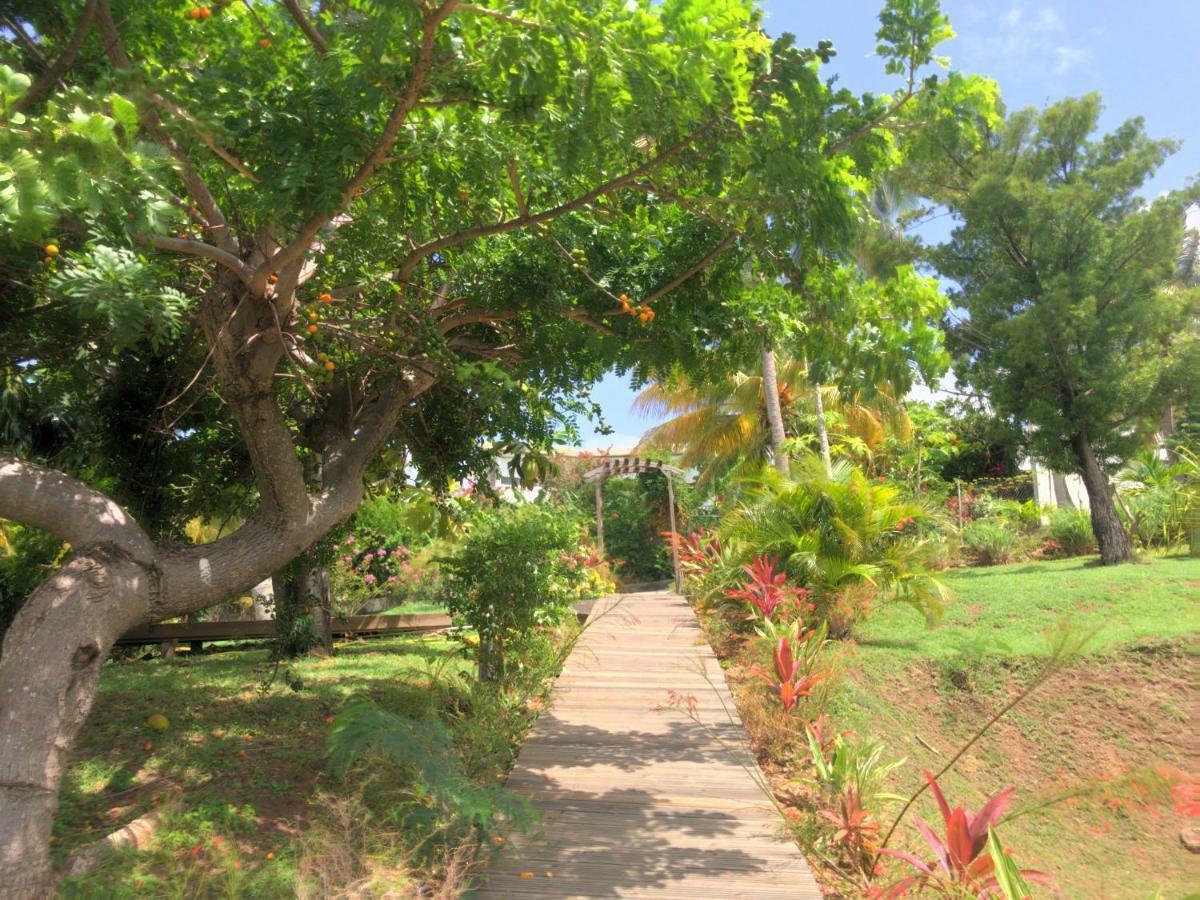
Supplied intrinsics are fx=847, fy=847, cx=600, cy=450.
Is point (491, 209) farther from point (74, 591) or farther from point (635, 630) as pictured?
point (635, 630)

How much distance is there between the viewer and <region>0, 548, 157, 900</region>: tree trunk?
3.25m

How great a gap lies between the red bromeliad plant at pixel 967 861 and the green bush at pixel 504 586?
13.7 ft

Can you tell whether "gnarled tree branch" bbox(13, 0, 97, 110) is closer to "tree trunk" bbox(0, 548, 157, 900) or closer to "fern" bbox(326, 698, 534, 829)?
"tree trunk" bbox(0, 548, 157, 900)

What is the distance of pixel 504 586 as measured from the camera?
7172 mm

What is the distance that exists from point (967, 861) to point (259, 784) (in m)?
3.88

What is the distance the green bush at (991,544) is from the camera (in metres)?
16.1

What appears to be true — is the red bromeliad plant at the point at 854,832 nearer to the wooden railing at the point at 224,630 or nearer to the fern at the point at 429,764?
the fern at the point at 429,764

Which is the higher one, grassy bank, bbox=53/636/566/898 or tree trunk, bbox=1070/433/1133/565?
tree trunk, bbox=1070/433/1133/565

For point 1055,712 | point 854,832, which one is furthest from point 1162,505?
point 854,832

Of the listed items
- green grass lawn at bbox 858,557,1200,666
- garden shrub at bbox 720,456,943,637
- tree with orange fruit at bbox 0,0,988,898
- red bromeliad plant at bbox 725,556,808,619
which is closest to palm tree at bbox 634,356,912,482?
green grass lawn at bbox 858,557,1200,666

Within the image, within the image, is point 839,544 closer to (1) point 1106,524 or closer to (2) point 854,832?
(2) point 854,832

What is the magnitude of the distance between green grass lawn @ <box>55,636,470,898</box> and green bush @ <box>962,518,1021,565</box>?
11632 mm

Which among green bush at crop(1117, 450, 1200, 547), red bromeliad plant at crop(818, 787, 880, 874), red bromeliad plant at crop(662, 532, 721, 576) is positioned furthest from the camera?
green bush at crop(1117, 450, 1200, 547)

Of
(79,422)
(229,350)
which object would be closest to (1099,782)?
(229,350)
